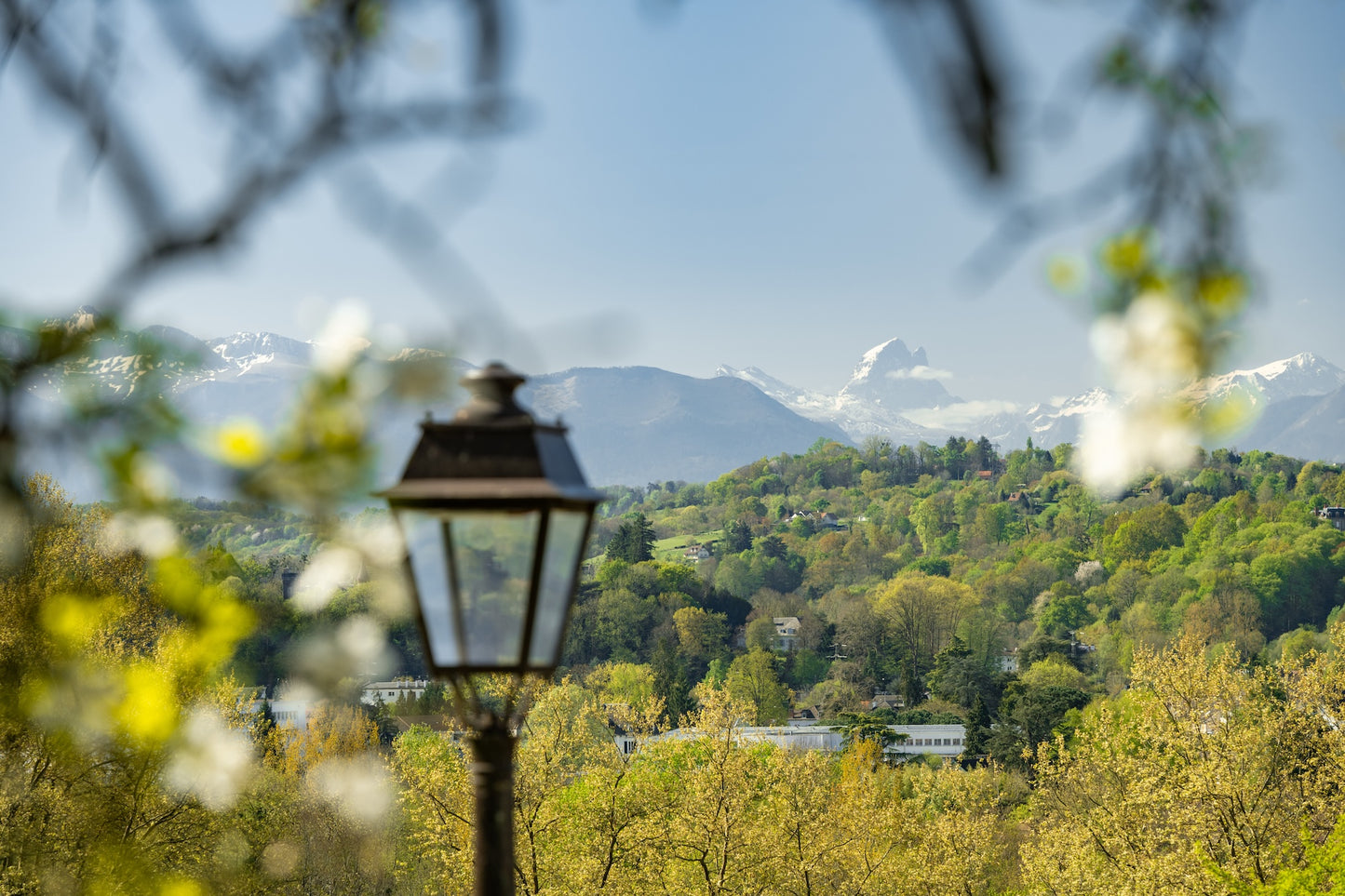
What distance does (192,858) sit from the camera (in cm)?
1225

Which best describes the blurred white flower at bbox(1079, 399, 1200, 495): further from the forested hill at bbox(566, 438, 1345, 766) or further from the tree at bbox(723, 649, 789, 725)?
the tree at bbox(723, 649, 789, 725)

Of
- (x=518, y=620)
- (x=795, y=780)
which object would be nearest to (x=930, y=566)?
(x=795, y=780)

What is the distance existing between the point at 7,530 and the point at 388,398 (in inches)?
34.5

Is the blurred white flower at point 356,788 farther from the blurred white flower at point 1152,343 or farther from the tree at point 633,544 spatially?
the tree at point 633,544

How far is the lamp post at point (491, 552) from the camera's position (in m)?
1.98

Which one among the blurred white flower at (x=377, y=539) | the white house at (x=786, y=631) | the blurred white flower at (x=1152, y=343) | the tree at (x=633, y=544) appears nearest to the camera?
the blurred white flower at (x=1152, y=343)

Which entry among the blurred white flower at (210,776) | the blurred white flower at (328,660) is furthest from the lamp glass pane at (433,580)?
the blurred white flower at (210,776)

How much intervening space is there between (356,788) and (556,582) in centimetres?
2588

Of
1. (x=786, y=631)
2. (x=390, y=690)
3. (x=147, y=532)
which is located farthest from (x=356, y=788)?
(x=786, y=631)

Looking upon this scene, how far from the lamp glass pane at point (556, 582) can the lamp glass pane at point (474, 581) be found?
28 millimetres

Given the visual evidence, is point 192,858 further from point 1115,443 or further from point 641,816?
point 1115,443

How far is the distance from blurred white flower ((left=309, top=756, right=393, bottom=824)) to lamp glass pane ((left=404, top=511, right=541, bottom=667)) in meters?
24.1

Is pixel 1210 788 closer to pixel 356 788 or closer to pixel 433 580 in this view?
pixel 433 580

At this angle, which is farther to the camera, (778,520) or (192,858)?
(778,520)
